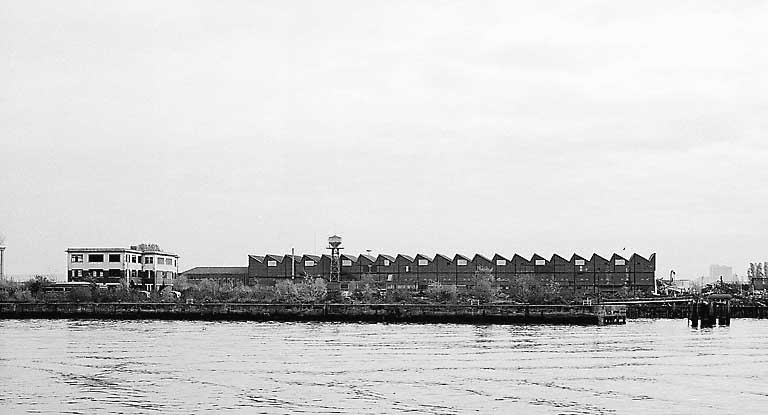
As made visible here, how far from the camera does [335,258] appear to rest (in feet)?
398

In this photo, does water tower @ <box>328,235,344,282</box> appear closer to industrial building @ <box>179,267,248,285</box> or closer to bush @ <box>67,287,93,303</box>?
industrial building @ <box>179,267,248,285</box>

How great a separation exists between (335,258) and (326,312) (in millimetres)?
35288

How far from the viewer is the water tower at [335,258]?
4702 inches

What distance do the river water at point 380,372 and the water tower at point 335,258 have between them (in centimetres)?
5343

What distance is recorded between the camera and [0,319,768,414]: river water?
3192cm

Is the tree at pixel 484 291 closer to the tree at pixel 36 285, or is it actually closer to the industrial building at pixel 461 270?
the industrial building at pixel 461 270

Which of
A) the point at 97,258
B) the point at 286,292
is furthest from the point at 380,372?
the point at 97,258

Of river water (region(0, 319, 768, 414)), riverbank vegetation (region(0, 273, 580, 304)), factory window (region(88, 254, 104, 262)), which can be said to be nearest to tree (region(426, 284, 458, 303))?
riverbank vegetation (region(0, 273, 580, 304))

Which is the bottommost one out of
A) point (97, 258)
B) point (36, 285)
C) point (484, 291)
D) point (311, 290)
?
point (484, 291)

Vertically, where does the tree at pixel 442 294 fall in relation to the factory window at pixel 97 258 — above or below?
below

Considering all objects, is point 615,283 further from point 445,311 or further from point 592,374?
point 592,374

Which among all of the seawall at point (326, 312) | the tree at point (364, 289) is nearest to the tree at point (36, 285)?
the seawall at point (326, 312)

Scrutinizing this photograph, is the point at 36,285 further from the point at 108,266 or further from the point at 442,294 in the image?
the point at 442,294

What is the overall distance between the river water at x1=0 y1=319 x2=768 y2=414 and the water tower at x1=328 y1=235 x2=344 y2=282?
5343 cm
